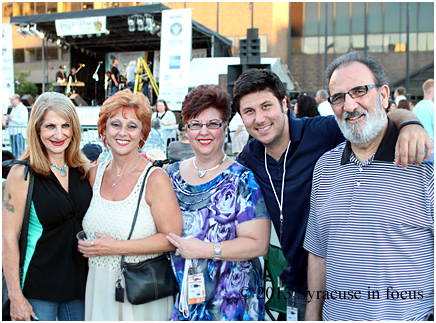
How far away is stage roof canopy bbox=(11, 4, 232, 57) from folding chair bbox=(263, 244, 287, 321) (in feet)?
49.8

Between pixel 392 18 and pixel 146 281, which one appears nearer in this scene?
pixel 146 281

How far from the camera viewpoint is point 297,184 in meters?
2.31

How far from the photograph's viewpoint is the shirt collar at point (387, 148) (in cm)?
179

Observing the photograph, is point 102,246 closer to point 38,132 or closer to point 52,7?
point 38,132

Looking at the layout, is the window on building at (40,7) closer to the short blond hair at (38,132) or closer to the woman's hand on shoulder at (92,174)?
the short blond hair at (38,132)

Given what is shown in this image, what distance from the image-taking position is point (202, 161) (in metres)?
2.38

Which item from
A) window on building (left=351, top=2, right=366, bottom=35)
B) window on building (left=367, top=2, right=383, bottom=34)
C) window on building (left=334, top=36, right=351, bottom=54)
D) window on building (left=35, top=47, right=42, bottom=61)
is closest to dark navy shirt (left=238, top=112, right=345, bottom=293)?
window on building (left=334, top=36, right=351, bottom=54)

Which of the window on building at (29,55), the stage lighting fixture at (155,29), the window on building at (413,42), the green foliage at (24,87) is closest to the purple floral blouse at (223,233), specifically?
the stage lighting fixture at (155,29)

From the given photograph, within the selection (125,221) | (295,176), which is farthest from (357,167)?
(125,221)

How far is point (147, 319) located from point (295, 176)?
1.29m

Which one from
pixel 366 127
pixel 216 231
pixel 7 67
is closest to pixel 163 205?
Answer: pixel 216 231

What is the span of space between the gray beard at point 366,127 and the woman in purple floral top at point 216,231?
682 millimetres

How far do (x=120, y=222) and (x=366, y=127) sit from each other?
4.96ft

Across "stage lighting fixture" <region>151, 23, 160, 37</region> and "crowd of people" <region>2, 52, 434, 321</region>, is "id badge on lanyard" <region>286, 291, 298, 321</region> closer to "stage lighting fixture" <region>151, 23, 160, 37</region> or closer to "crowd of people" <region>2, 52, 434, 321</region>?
"crowd of people" <region>2, 52, 434, 321</region>
